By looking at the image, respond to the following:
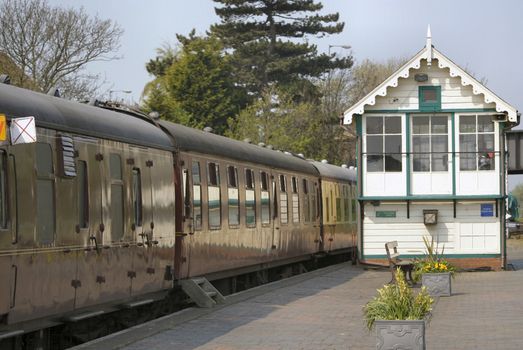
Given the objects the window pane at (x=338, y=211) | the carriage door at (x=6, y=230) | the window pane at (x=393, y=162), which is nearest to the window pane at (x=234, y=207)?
the window pane at (x=393, y=162)

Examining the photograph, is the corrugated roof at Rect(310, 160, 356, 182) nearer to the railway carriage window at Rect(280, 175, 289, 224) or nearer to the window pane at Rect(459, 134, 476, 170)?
the window pane at Rect(459, 134, 476, 170)

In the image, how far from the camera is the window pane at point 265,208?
22.9m

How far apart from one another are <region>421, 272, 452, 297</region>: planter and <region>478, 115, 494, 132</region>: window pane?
8560 millimetres

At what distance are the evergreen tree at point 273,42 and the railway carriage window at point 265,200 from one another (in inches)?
1837

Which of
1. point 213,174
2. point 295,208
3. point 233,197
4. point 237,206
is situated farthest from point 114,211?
point 295,208

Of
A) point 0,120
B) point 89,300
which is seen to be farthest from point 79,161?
point 0,120

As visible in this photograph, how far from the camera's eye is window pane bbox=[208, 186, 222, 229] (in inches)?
736

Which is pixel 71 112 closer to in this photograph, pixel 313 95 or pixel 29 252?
pixel 29 252

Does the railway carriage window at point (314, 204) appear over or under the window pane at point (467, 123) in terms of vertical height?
under

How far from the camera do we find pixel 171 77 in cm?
6556

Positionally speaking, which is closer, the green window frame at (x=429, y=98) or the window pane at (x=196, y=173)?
the window pane at (x=196, y=173)

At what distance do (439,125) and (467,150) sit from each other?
3.21ft

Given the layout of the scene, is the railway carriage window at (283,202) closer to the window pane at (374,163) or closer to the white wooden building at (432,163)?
the white wooden building at (432,163)

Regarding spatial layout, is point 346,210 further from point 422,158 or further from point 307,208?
point 422,158
